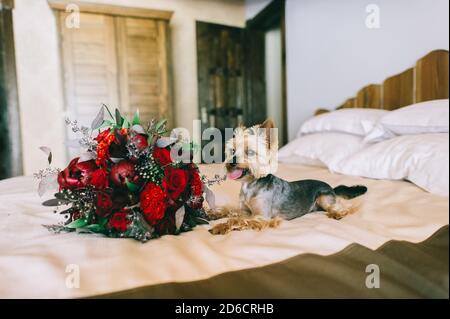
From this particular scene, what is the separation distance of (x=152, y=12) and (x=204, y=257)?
9.10ft

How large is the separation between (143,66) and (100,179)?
8.10 ft

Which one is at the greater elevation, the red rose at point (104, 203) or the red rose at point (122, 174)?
the red rose at point (122, 174)

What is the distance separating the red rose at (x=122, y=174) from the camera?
28.0 inches

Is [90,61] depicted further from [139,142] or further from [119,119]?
[139,142]

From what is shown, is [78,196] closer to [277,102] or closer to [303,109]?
[303,109]

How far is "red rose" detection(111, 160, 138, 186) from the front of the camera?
2.33 feet

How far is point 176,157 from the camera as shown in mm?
779

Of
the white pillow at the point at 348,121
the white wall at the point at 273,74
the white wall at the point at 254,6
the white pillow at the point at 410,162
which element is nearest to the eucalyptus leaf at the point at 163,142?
the white pillow at the point at 410,162

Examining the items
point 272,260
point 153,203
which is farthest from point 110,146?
point 272,260

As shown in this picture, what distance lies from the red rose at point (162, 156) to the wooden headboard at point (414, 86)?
0.86 m

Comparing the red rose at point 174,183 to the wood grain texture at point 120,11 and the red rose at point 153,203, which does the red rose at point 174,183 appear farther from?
the wood grain texture at point 120,11

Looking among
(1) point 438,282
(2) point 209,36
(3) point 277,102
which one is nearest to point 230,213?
(1) point 438,282

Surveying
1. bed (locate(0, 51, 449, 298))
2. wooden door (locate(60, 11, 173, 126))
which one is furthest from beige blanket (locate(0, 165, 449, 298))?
wooden door (locate(60, 11, 173, 126))

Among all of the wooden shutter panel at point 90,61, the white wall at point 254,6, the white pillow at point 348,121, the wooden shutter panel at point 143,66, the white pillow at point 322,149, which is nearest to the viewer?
the white pillow at point 322,149
